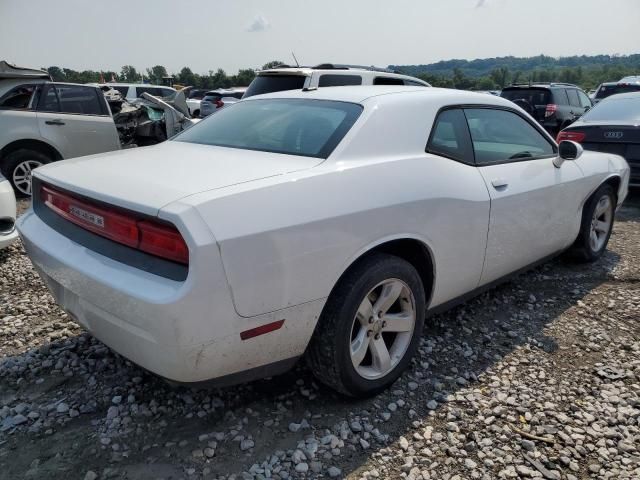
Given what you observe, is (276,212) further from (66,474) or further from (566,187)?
(566,187)

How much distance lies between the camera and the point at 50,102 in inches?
279

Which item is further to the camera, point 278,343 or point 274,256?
point 278,343

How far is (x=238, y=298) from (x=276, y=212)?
37cm

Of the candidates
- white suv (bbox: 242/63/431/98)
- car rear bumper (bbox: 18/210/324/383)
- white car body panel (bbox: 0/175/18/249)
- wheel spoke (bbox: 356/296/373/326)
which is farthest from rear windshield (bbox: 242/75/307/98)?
car rear bumper (bbox: 18/210/324/383)

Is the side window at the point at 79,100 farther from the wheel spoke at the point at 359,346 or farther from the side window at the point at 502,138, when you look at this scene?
the wheel spoke at the point at 359,346

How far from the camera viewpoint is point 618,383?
2.79m

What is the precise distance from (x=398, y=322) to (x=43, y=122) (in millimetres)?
6331

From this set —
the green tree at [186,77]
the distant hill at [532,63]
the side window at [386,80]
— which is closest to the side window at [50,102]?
the side window at [386,80]

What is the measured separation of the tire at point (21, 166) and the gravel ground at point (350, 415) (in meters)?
4.09

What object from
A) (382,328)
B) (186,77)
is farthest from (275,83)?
(186,77)

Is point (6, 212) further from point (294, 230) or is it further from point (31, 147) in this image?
point (294, 230)

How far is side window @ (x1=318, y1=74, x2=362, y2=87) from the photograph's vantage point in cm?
683

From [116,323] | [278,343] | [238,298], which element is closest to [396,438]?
[278,343]

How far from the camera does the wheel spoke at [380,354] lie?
100 inches
